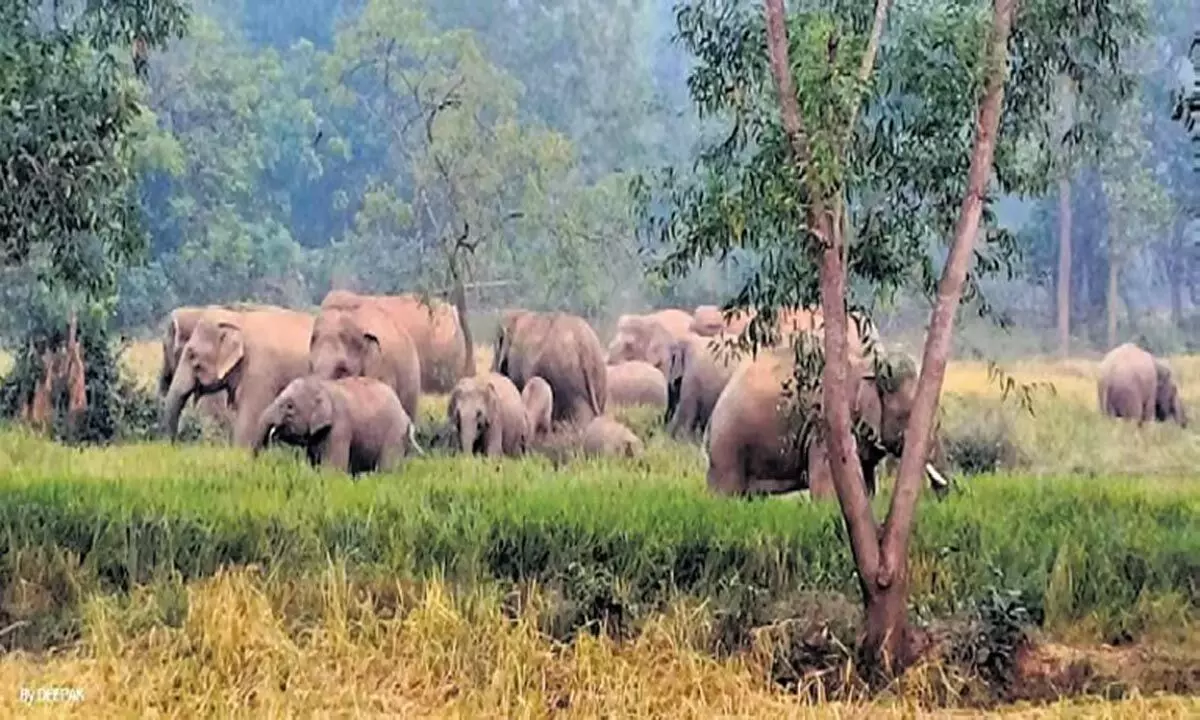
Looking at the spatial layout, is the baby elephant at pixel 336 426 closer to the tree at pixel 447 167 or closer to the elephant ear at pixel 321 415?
the elephant ear at pixel 321 415

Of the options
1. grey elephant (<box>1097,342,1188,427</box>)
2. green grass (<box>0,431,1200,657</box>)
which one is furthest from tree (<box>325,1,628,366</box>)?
grey elephant (<box>1097,342,1188,427</box>)

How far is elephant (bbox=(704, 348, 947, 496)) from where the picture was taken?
963 cm

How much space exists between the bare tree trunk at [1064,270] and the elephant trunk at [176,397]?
5.75 metres

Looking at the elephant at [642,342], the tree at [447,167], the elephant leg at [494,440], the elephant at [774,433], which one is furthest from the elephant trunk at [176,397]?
the elephant at [774,433]

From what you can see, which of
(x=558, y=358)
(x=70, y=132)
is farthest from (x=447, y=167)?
(x=70, y=132)

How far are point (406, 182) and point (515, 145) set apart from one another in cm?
74

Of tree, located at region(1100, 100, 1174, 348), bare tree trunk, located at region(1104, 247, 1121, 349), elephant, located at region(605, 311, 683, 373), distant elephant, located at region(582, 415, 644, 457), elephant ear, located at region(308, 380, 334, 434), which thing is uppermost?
tree, located at region(1100, 100, 1174, 348)

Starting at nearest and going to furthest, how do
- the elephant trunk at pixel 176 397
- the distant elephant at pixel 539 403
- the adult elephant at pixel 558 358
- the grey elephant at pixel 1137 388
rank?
the elephant trunk at pixel 176 397
the grey elephant at pixel 1137 388
the adult elephant at pixel 558 358
the distant elephant at pixel 539 403

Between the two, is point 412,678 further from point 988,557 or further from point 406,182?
point 406,182

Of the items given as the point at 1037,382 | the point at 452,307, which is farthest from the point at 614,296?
the point at 1037,382

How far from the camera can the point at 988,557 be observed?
7.93m

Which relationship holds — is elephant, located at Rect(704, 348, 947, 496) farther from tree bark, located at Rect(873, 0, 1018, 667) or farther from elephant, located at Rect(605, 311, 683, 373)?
elephant, located at Rect(605, 311, 683, 373)

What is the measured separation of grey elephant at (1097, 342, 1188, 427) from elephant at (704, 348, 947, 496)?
8.44 ft

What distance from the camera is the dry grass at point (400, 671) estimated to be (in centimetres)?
609
